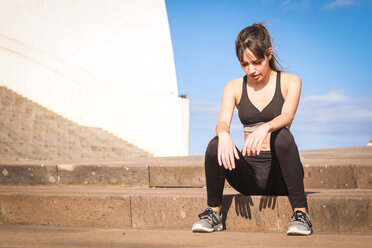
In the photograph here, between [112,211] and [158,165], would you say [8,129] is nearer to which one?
[158,165]

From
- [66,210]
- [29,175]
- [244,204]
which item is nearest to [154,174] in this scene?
[66,210]

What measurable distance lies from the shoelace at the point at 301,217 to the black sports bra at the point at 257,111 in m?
0.62

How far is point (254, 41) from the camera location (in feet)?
9.49

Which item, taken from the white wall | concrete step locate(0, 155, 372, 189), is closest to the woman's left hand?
concrete step locate(0, 155, 372, 189)

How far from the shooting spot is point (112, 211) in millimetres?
3580

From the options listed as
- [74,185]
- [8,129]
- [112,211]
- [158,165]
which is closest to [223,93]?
[112,211]

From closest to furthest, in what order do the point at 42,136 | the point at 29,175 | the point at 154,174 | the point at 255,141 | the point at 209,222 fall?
the point at 255,141, the point at 209,222, the point at 154,174, the point at 29,175, the point at 42,136

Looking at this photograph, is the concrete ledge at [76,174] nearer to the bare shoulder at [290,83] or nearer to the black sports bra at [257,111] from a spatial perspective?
the black sports bra at [257,111]

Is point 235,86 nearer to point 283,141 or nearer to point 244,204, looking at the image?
point 283,141

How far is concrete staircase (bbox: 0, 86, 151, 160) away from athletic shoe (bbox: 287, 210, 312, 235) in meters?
8.98

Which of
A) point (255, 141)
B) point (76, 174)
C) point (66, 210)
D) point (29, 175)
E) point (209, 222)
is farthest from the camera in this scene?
point (29, 175)

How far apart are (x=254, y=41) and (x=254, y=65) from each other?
17 centimetres

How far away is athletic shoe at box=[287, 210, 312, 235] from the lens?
2752 millimetres

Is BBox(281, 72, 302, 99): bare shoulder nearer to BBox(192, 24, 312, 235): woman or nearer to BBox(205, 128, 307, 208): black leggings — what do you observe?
BBox(192, 24, 312, 235): woman
